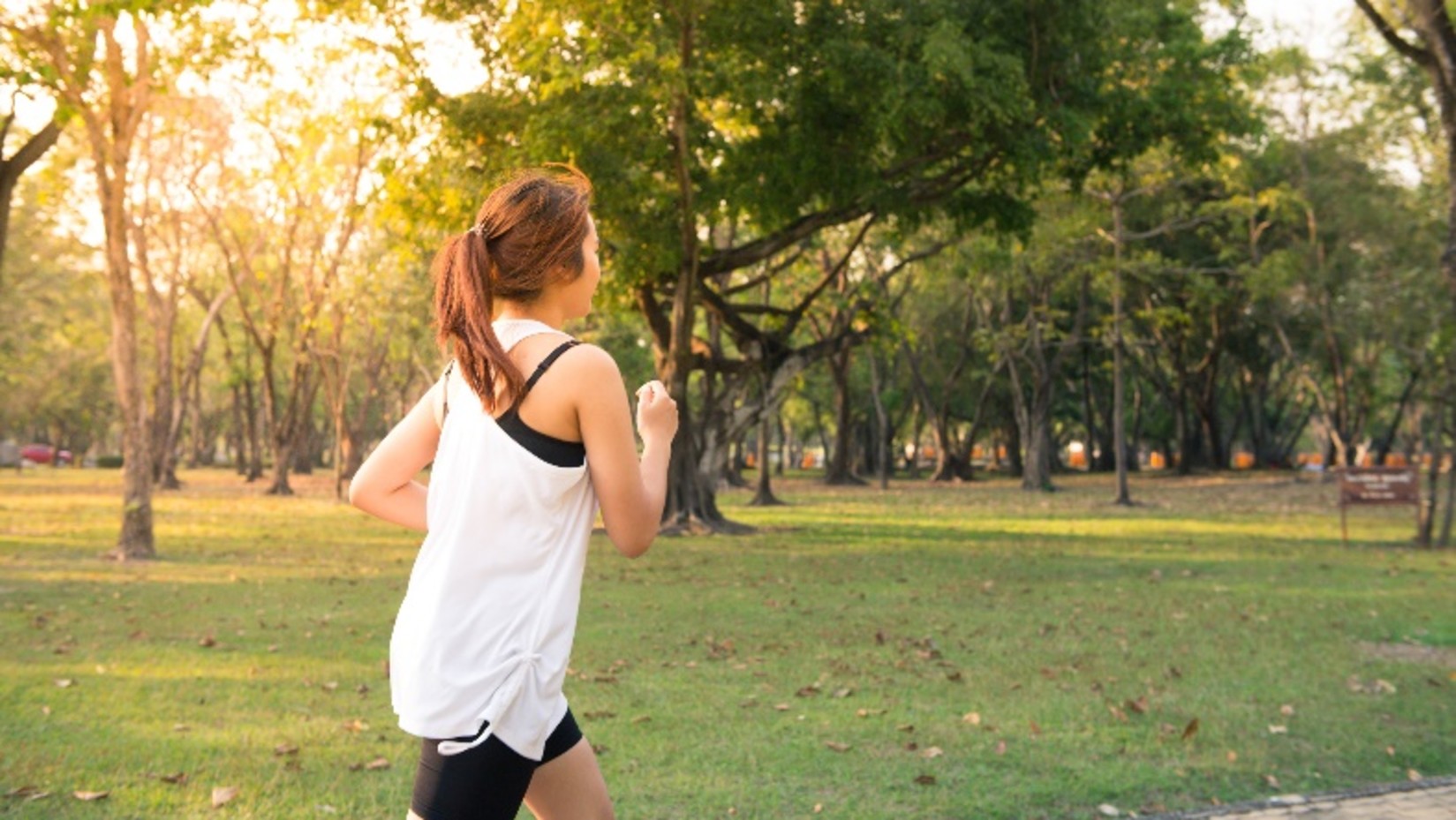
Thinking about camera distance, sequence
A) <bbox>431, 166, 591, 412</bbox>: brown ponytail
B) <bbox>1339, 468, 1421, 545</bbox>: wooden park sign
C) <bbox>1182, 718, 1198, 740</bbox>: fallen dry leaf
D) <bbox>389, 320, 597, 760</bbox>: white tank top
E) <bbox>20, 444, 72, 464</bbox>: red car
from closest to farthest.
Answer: <bbox>389, 320, 597, 760</bbox>: white tank top → <bbox>431, 166, 591, 412</bbox>: brown ponytail → <bbox>1182, 718, 1198, 740</bbox>: fallen dry leaf → <bbox>1339, 468, 1421, 545</bbox>: wooden park sign → <bbox>20, 444, 72, 464</bbox>: red car

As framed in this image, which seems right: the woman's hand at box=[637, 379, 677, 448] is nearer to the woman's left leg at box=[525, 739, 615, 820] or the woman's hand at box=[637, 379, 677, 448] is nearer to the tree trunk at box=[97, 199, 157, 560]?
the woman's left leg at box=[525, 739, 615, 820]

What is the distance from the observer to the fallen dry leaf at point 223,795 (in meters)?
6.04

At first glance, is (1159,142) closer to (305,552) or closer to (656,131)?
(656,131)

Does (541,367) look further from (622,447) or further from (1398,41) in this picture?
(1398,41)

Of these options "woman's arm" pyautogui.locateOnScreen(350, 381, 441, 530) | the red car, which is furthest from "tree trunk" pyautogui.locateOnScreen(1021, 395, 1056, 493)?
the red car

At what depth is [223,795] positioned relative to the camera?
6121 mm

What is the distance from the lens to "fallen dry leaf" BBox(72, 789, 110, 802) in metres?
6.11

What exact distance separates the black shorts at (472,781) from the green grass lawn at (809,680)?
136 inches

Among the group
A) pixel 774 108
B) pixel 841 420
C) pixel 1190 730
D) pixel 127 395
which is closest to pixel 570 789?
pixel 1190 730

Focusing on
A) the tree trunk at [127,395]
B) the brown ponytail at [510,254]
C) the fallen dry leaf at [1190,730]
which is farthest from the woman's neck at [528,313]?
the tree trunk at [127,395]

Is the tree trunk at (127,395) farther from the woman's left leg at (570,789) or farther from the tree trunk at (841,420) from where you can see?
the tree trunk at (841,420)

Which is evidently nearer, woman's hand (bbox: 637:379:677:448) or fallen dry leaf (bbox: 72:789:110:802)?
woman's hand (bbox: 637:379:677:448)

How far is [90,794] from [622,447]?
470 centimetres

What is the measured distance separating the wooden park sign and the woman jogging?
19.9 metres
